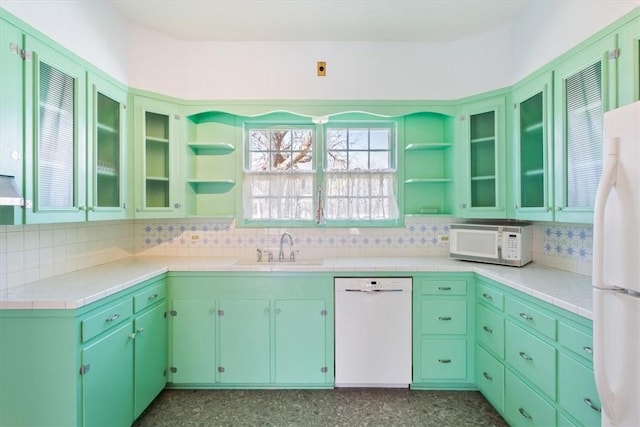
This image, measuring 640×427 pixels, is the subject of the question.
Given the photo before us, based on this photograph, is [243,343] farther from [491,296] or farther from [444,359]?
[491,296]

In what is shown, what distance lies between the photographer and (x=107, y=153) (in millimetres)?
2193

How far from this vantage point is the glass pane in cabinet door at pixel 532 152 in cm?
210

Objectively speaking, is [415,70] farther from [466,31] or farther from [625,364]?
[625,364]

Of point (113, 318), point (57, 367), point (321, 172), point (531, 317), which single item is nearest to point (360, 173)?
point (321, 172)

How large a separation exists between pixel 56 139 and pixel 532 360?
9.85 ft

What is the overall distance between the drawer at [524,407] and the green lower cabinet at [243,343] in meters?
1.65

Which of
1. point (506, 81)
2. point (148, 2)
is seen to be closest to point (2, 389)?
point (148, 2)

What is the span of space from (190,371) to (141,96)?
2204mm

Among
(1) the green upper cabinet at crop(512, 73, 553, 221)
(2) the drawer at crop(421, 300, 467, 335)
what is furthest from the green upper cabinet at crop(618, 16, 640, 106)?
(2) the drawer at crop(421, 300, 467, 335)

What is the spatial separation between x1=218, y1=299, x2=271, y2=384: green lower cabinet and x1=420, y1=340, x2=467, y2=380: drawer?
3.99ft

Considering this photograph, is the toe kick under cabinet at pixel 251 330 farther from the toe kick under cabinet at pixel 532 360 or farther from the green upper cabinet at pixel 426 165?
the green upper cabinet at pixel 426 165

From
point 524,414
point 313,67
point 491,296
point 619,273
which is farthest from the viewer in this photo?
point 313,67

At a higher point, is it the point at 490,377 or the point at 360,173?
the point at 360,173

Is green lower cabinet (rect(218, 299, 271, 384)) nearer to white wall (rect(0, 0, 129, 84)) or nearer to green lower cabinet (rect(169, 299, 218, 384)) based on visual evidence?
green lower cabinet (rect(169, 299, 218, 384))
